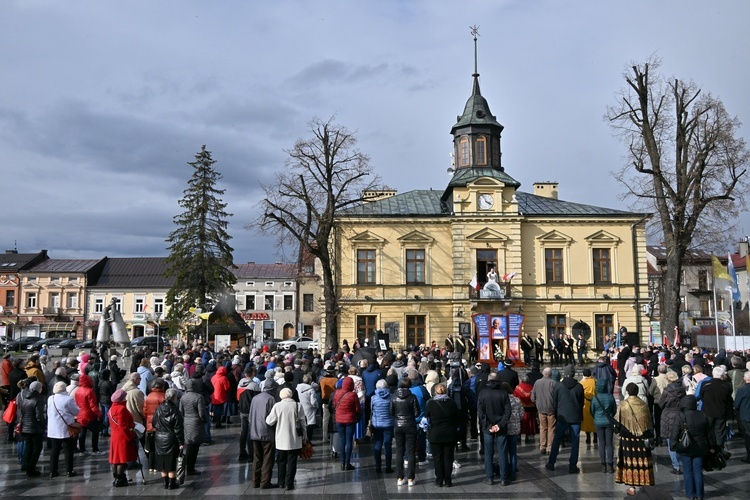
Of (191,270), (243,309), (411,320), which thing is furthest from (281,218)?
(243,309)

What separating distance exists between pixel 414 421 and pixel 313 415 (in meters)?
2.57

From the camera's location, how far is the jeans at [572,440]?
11359 mm

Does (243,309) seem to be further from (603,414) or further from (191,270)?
(603,414)

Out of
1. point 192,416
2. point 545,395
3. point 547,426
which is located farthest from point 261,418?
point 547,426

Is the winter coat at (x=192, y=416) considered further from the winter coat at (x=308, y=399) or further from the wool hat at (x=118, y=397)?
the winter coat at (x=308, y=399)

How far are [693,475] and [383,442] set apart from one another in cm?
481

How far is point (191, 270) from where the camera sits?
4422 cm

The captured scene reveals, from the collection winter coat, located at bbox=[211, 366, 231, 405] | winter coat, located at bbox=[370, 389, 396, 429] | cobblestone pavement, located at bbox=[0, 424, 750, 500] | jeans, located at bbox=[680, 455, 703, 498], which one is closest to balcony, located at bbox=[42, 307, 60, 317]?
winter coat, located at bbox=[211, 366, 231, 405]

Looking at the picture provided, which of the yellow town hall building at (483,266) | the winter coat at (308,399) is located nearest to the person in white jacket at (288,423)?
the winter coat at (308,399)

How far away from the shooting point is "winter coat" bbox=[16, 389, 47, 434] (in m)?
11.1

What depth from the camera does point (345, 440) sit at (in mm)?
11734

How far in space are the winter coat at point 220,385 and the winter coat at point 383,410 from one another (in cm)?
542

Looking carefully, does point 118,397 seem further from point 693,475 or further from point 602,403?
point 693,475

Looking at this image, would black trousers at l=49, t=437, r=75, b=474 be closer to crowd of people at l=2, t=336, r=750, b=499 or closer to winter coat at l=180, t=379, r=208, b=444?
crowd of people at l=2, t=336, r=750, b=499
